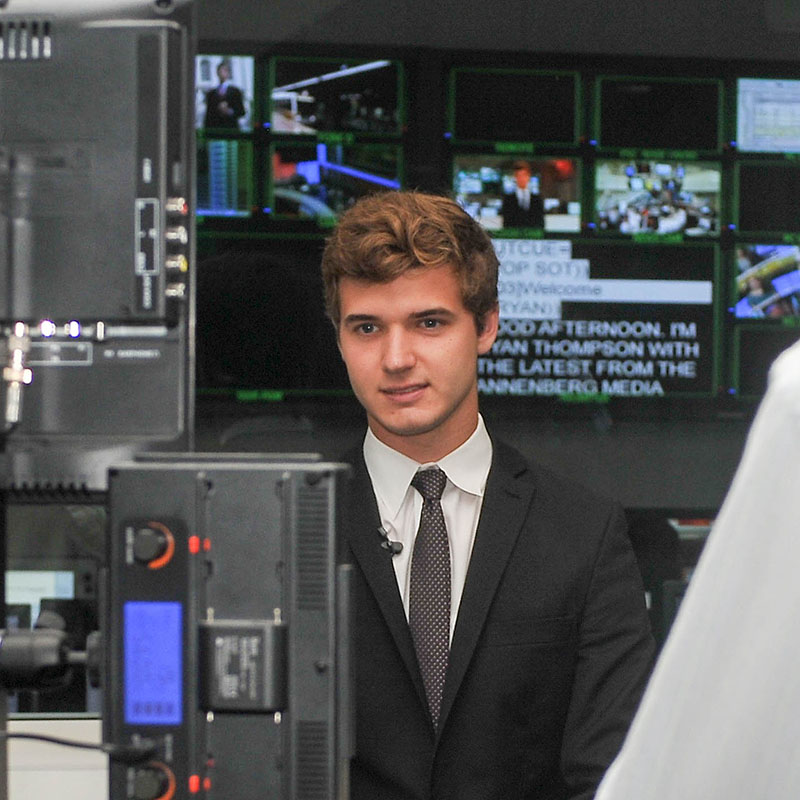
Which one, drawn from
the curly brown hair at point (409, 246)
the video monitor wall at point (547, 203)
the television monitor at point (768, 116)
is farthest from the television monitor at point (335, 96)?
the curly brown hair at point (409, 246)

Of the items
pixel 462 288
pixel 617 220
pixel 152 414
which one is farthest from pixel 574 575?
pixel 617 220

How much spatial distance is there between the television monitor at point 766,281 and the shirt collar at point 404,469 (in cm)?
126

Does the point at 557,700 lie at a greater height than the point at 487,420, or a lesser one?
lesser

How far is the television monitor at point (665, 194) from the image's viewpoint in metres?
2.64

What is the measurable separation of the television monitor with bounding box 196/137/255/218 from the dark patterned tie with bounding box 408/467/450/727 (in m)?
1.18

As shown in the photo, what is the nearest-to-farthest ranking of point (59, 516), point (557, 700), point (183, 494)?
point (183, 494) < point (557, 700) < point (59, 516)

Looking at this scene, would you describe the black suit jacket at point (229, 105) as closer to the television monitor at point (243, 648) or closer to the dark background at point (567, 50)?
the dark background at point (567, 50)

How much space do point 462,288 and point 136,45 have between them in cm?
69

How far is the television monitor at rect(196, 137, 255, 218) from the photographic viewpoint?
255 cm

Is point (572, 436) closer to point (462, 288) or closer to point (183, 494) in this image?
point (462, 288)

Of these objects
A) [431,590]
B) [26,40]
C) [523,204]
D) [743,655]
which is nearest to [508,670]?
[431,590]

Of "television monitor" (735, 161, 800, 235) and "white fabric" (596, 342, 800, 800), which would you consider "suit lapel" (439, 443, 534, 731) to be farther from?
"television monitor" (735, 161, 800, 235)

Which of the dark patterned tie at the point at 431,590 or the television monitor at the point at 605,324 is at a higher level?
the television monitor at the point at 605,324

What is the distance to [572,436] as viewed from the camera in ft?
8.65
